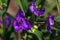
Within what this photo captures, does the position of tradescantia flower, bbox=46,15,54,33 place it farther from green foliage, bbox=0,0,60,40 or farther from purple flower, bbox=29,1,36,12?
purple flower, bbox=29,1,36,12

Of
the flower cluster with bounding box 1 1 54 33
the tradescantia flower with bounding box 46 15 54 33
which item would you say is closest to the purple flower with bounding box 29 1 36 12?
the flower cluster with bounding box 1 1 54 33

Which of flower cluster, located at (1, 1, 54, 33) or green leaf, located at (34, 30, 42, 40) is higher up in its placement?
flower cluster, located at (1, 1, 54, 33)

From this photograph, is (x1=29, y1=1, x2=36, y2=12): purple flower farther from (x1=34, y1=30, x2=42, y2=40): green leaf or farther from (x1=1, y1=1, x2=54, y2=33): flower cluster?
(x1=34, y1=30, x2=42, y2=40): green leaf

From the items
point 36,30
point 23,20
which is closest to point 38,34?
point 36,30

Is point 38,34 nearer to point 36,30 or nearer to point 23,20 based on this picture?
point 36,30

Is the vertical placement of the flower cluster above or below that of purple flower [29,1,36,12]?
below

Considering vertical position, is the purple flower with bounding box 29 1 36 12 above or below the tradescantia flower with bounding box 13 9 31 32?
above

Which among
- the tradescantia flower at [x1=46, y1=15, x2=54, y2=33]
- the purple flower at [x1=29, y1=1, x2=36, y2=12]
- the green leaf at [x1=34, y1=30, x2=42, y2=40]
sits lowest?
the green leaf at [x1=34, y1=30, x2=42, y2=40]

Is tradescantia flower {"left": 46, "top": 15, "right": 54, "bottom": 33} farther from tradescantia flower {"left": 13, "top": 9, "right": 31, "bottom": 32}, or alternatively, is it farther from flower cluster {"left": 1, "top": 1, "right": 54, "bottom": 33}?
tradescantia flower {"left": 13, "top": 9, "right": 31, "bottom": 32}

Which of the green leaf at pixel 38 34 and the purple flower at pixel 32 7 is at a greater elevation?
the purple flower at pixel 32 7

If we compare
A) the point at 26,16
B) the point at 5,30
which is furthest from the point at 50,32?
the point at 5,30

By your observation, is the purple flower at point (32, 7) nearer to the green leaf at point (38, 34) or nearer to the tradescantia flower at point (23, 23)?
the tradescantia flower at point (23, 23)

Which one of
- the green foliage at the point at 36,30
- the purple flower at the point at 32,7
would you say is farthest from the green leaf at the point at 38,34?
the purple flower at the point at 32,7
